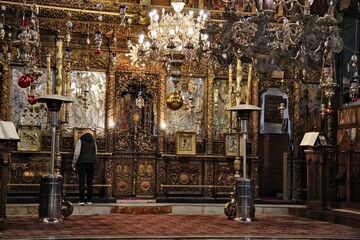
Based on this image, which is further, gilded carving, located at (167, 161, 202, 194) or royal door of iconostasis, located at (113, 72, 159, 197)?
gilded carving, located at (167, 161, 202, 194)

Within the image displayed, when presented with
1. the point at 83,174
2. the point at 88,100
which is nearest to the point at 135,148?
the point at 88,100

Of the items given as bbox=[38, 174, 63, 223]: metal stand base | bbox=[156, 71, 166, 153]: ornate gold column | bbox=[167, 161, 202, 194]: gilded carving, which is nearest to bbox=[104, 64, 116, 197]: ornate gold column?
bbox=[156, 71, 166, 153]: ornate gold column

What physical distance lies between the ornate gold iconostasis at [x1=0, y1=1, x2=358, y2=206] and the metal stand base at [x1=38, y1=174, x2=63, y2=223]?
3.89 meters

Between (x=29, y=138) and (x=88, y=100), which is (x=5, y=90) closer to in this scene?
(x=29, y=138)

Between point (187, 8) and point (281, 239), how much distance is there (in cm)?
796

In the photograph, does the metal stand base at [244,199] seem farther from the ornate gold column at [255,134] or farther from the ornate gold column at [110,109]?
the ornate gold column at [110,109]

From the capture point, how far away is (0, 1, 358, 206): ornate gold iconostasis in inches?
597

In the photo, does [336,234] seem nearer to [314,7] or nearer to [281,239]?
[281,239]

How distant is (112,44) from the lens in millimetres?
15727

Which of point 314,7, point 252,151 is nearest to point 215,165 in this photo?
point 252,151

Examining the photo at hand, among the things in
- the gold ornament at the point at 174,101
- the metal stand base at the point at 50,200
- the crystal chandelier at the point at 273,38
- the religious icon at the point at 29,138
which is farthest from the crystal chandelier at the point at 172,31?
the metal stand base at the point at 50,200

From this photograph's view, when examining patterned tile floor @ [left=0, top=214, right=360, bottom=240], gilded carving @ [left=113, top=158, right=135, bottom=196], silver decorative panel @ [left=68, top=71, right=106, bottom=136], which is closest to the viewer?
patterned tile floor @ [left=0, top=214, right=360, bottom=240]

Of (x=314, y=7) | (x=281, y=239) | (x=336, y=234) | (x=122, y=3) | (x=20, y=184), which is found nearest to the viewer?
(x=281, y=239)

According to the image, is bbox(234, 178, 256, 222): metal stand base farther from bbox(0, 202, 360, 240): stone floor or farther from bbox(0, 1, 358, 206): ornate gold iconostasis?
bbox(0, 1, 358, 206): ornate gold iconostasis
